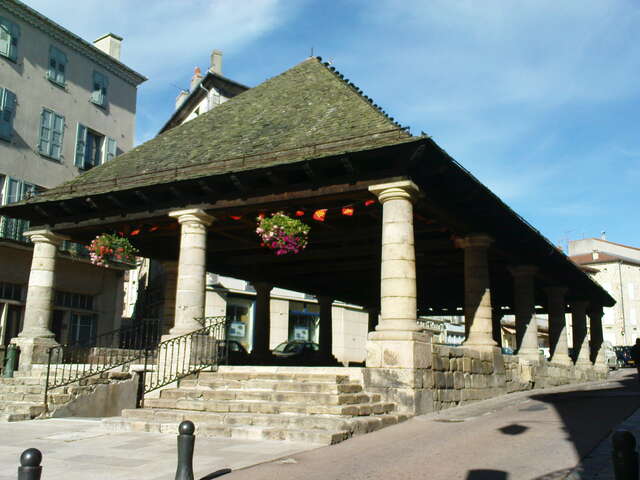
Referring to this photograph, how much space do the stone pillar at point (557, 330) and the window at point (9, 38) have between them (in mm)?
19785

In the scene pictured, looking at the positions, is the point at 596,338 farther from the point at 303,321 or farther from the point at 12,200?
the point at 12,200

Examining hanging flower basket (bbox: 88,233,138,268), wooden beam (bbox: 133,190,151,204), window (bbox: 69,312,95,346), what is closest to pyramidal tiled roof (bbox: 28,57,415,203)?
wooden beam (bbox: 133,190,151,204)

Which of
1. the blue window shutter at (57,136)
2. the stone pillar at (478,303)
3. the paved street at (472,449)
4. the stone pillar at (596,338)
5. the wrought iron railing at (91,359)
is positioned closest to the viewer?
the paved street at (472,449)

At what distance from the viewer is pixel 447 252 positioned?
18031 mm

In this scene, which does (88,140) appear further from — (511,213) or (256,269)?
(511,213)

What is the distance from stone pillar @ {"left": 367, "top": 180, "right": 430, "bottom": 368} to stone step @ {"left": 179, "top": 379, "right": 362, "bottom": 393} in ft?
2.57

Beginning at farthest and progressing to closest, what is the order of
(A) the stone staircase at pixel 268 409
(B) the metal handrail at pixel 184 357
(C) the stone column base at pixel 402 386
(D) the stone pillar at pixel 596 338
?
(D) the stone pillar at pixel 596 338, (B) the metal handrail at pixel 184 357, (C) the stone column base at pixel 402 386, (A) the stone staircase at pixel 268 409

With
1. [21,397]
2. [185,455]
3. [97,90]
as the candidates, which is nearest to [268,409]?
[185,455]

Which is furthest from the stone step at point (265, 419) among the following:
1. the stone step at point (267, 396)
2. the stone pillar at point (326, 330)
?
the stone pillar at point (326, 330)

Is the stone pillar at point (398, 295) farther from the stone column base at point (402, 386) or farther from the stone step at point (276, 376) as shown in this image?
the stone step at point (276, 376)

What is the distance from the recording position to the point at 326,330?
75.2 ft

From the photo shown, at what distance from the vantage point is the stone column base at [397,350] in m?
10.1

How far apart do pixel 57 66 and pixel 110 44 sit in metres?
3.64

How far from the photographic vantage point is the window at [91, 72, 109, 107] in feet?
80.1
